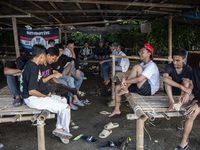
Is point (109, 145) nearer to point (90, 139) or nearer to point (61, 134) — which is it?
point (90, 139)

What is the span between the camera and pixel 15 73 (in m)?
3.52

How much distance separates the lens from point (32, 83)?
2686 mm

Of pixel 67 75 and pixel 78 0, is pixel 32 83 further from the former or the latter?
pixel 78 0

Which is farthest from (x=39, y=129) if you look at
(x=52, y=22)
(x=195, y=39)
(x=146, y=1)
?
(x=195, y=39)

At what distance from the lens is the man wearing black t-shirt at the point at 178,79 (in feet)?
9.32

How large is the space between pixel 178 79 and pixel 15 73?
3172 millimetres

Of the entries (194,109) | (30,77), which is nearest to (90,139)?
(30,77)

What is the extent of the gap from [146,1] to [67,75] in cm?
293

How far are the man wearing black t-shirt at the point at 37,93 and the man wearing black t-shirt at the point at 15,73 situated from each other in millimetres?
487

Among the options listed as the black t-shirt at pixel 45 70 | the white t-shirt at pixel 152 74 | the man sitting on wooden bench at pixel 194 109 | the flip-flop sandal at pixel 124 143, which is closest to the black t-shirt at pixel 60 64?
the black t-shirt at pixel 45 70

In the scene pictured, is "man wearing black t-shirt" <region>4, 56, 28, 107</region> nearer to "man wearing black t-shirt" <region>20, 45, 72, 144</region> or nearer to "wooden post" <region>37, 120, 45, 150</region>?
"man wearing black t-shirt" <region>20, 45, 72, 144</region>

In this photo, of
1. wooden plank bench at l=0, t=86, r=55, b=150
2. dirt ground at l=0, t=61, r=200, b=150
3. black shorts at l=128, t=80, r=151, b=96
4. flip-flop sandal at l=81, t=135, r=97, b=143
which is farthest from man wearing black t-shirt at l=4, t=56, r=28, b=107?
black shorts at l=128, t=80, r=151, b=96

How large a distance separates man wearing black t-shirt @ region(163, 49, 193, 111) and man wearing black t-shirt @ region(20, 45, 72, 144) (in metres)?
1.78

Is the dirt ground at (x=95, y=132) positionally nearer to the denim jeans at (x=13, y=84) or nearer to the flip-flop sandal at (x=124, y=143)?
the flip-flop sandal at (x=124, y=143)
